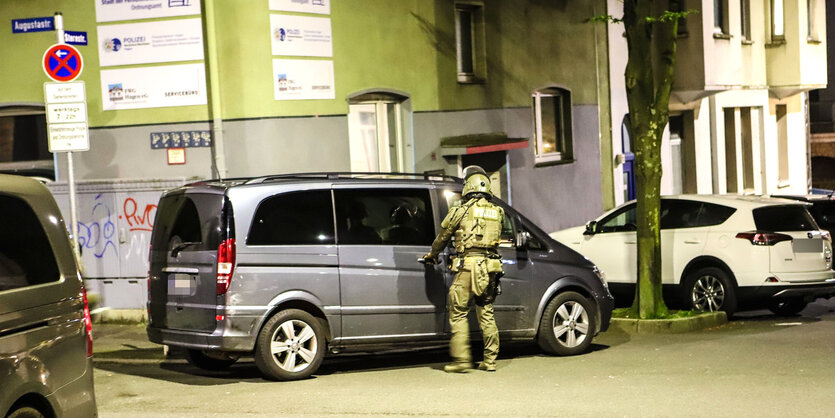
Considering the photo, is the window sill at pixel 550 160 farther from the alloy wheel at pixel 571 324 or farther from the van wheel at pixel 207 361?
the van wheel at pixel 207 361

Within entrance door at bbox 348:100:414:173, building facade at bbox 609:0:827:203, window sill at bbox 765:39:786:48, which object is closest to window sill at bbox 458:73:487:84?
entrance door at bbox 348:100:414:173

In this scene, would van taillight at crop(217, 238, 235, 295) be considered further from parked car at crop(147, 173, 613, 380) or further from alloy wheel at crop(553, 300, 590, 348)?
alloy wheel at crop(553, 300, 590, 348)

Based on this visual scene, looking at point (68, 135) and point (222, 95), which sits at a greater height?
point (222, 95)

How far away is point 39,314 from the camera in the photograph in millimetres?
6617

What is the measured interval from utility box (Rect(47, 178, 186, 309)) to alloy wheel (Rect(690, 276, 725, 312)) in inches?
272

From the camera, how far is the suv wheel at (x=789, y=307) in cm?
1662

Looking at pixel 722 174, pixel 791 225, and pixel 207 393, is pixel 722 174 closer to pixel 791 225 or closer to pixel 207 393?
pixel 791 225

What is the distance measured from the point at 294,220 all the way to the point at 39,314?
435cm

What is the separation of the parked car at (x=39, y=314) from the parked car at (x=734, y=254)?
33.4ft

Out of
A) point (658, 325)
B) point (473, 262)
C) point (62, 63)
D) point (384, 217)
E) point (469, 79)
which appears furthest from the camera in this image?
point (469, 79)

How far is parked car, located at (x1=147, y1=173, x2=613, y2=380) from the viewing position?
34.6ft

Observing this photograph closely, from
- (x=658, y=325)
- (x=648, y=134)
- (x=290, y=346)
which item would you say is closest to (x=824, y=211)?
(x=648, y=134)

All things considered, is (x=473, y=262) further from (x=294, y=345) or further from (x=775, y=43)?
(x=775, y=43)

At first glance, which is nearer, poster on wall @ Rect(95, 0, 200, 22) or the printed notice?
the printed notice
